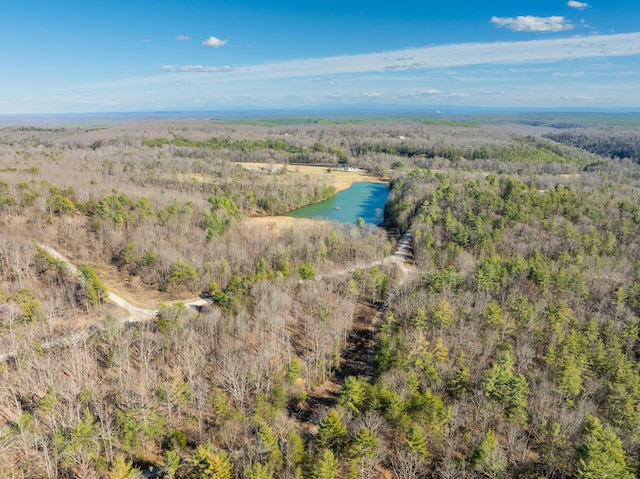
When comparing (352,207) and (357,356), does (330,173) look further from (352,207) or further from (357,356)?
(357,356)

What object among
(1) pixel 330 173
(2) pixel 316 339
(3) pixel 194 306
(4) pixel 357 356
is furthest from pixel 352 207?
(2) pixel 316 339

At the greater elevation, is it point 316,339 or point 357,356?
point 316,339

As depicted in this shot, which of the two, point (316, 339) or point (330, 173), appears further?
point (330, 173)

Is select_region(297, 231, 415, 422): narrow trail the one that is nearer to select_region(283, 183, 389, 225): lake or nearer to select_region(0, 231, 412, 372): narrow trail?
select_region(0, 231, 412, 372): narrow trail

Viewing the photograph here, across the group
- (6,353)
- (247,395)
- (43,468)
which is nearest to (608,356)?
(247,395)

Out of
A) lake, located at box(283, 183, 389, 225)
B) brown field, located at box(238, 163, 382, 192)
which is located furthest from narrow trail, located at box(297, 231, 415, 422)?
brown field, located at box(238, 163, 382, 192)

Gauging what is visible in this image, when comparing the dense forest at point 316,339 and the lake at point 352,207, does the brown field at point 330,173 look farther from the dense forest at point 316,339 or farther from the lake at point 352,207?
the dense forest at point 316,339
